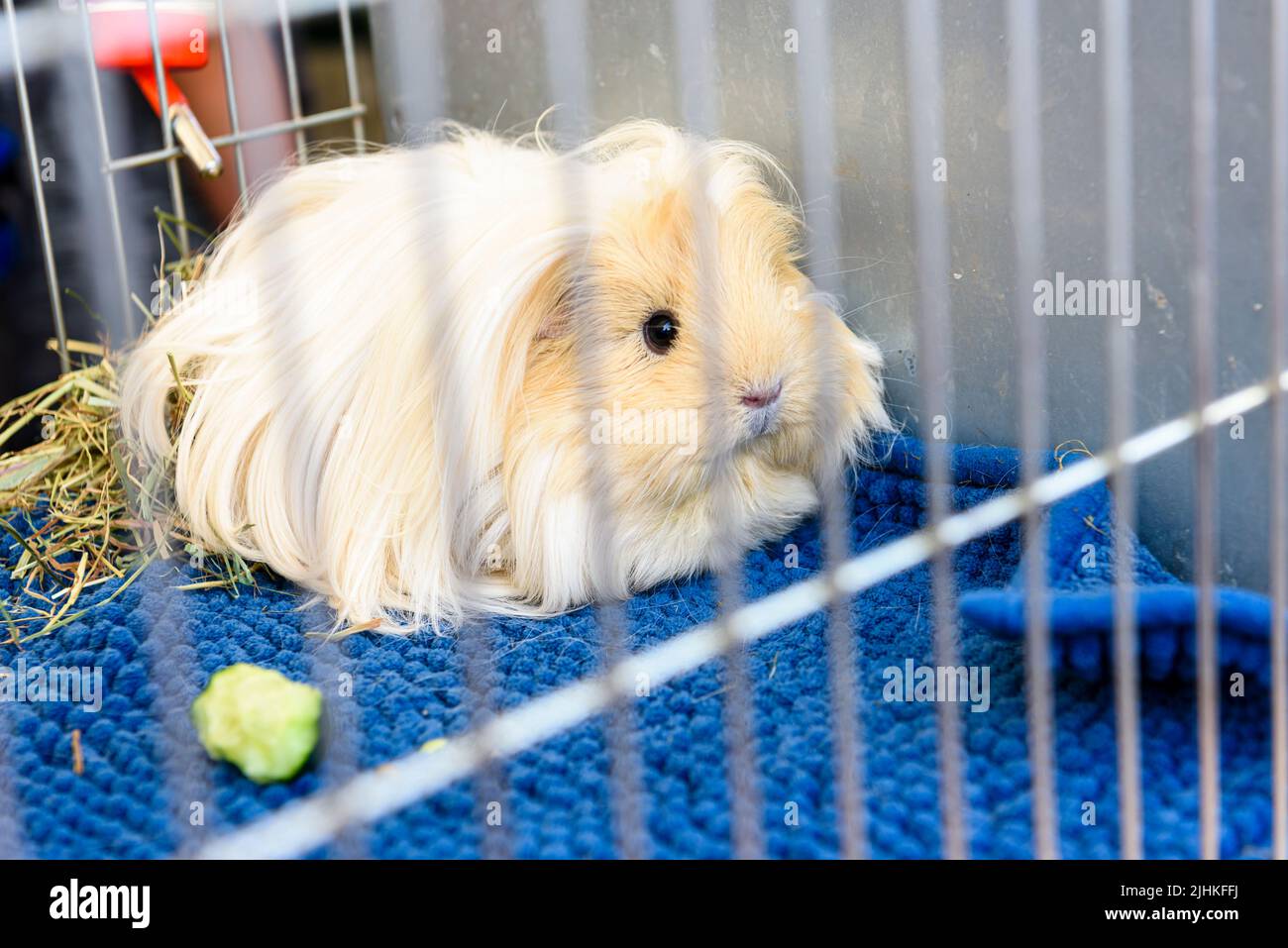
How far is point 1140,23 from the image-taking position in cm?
98

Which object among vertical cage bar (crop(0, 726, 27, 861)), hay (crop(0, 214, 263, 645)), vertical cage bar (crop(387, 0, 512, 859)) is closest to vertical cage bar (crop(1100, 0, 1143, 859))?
vertical cage bar (crop(387, 0, 512, 859))

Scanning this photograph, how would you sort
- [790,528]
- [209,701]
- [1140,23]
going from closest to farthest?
[209,701], [1140,23], [790,528]

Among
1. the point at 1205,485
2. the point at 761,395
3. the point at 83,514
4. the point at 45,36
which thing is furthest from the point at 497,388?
the point at 45,36

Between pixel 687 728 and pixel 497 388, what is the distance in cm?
39

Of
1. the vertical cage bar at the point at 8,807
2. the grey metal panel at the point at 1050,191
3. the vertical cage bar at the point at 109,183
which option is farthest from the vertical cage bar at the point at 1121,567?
the vertical cage bar at the point at 109,183

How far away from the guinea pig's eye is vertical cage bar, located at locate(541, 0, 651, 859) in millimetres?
50

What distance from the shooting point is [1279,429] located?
0.89 m

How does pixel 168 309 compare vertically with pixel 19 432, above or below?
above

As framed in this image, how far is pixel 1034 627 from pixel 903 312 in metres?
0.58

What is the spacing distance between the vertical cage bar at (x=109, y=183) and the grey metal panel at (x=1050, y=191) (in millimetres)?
556

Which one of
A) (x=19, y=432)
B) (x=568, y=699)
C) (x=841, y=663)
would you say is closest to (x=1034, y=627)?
(x=841, y=663)

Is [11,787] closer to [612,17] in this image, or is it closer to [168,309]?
[168,309]

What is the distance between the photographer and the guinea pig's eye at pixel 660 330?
1079 mm

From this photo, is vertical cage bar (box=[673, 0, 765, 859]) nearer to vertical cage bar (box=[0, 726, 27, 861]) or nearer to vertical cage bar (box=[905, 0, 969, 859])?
vertical cage bar (box=[905, 0, 969, 859])
